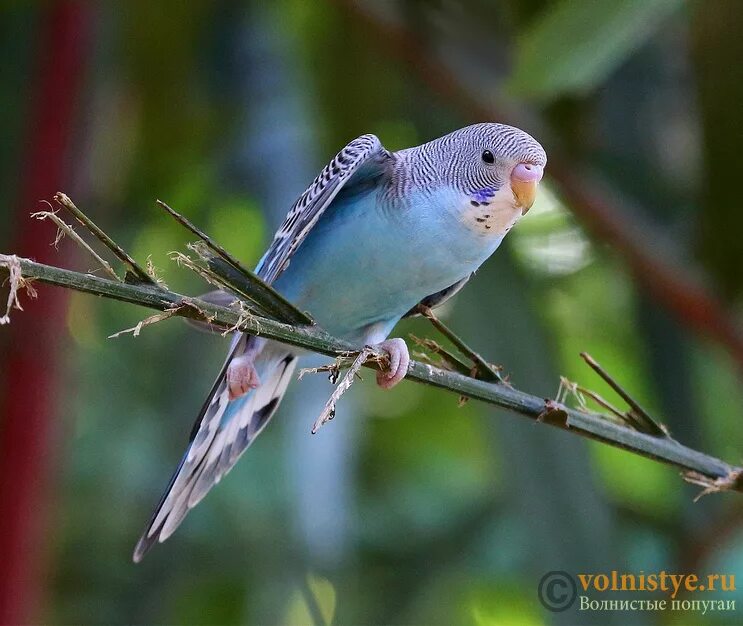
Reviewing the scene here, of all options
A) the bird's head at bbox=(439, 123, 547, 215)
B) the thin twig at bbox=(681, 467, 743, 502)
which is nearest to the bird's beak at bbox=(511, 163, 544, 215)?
the bird's head at bbox=(439, 123, 547, 215)

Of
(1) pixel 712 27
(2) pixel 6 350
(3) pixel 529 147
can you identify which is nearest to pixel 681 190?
(1) pixel 712 27

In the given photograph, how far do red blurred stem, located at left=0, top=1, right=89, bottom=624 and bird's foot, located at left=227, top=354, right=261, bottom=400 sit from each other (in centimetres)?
79

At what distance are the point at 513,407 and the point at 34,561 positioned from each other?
140cm

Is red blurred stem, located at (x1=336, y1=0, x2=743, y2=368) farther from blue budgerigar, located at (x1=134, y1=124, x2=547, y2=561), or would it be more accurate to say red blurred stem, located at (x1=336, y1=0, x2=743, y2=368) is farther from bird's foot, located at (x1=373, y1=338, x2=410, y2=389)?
bird's foot, located at (x1=373, y1=338, x2=410, y2=389)

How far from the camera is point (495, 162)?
1.19 metres

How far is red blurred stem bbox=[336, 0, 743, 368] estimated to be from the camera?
2064 millimetres

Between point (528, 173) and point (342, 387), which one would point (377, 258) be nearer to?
point (528, 173)

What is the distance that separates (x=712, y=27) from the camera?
5.88 feet

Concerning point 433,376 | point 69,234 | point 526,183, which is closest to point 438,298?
point 526,183

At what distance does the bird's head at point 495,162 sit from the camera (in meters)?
1.12

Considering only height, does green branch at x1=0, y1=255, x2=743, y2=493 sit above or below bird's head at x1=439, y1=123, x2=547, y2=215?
below

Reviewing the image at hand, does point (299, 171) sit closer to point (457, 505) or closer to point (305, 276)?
point (305, 276)

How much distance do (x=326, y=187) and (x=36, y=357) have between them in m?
1.08

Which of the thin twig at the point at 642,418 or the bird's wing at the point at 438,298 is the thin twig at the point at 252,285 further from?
the bird's wing at the point at 438,298
